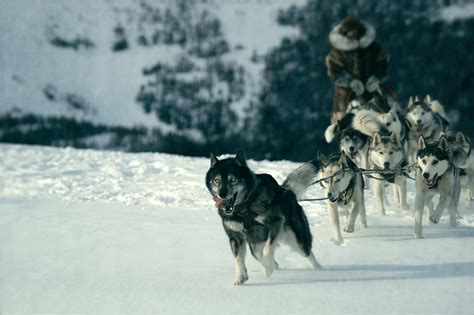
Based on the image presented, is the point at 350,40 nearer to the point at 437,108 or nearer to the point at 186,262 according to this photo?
the point at 437,108

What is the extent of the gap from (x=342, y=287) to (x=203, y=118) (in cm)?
1215

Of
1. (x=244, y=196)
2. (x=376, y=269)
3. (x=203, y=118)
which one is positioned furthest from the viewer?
(x=203, y=118)

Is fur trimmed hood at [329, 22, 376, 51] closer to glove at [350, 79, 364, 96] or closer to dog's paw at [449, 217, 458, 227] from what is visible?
glove at [350, 79, 364, 96]

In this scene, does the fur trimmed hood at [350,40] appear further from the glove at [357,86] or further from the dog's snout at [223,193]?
the dog's snout at [223,193]

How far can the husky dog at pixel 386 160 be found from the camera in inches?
283

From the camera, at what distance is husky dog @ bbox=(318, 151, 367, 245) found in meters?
5.91

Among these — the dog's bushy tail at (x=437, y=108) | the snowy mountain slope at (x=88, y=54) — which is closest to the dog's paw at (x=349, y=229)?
the dog's bushy tail at (x=437, y=108)

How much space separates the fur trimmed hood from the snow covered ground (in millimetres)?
2314

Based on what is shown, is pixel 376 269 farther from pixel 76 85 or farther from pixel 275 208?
pixel 76 85

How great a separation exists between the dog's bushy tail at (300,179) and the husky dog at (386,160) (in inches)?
69.8

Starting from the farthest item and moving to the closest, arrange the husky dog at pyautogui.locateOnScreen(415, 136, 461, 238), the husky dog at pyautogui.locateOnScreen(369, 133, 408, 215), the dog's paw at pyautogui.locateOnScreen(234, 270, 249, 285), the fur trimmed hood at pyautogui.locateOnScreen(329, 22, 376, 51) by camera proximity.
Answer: the fur trimmed hood at pyautogui.locateOnScreen(329, 22, 376, 51) → the husky dog at pyautogui.locateOnScreen(369, 133, 408, 215) → the husky dog at pyautogui.locateOnScreen(415, 136, 461, 238) → the dog's paw at pyautogui.locateOnScreen(234, 270, 249, 285)

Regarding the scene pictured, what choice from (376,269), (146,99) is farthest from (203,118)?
(376,269)

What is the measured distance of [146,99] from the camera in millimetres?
18391

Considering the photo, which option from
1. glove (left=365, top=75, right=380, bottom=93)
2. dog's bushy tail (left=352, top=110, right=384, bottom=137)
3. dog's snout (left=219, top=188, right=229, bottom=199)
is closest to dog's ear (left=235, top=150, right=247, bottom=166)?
dog's snout (left=219, top=188, right=229, bottom=199)
